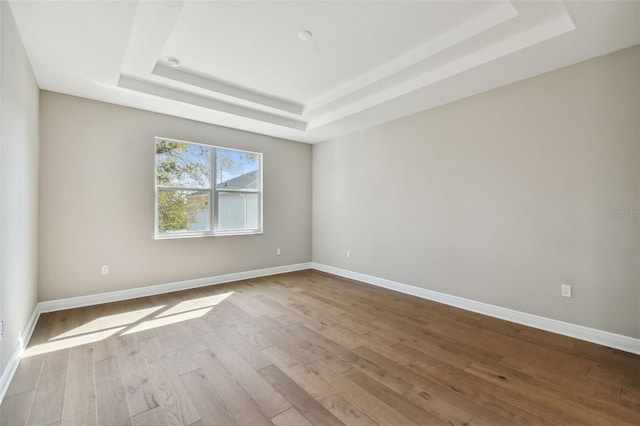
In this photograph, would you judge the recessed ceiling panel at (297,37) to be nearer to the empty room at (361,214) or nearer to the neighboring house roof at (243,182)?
the empty room at (361,214)

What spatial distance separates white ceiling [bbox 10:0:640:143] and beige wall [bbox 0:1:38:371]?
275mm

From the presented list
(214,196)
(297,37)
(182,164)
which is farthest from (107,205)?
(297,37)

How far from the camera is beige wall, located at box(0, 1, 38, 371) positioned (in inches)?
74.0

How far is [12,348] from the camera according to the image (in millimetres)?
2092

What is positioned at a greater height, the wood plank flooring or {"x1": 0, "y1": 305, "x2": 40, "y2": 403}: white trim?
{"x1": 0, "y1": 305, "x2": 40, "y2": 403}: white trim

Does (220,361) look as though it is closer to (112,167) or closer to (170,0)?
(170,0)

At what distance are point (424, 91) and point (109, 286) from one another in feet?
14.8

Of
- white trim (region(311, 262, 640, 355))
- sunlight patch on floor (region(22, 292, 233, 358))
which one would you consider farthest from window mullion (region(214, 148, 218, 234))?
white trim (region(311, 262, 640, 355))

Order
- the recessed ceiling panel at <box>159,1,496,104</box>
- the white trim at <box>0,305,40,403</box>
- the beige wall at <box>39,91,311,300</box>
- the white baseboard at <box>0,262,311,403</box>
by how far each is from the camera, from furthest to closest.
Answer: the beige wall at <box>39,91,311,300</box> < the recessed ceiling panel at <box>159,1,496,104</box> < the white baseboard at <box>0,262,311,403</box> < the white trim at <box>0,305,40,403</box>

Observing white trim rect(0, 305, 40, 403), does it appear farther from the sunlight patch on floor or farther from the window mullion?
the window mullion

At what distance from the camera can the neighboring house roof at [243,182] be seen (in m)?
4.72

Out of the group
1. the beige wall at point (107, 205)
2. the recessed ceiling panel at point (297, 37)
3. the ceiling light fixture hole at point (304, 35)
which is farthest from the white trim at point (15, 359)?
the ceiling light fixture hole at point (304, 35)

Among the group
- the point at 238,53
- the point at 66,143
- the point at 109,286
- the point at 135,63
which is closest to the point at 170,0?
the point at 238,53

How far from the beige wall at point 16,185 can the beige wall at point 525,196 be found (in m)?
3.97
